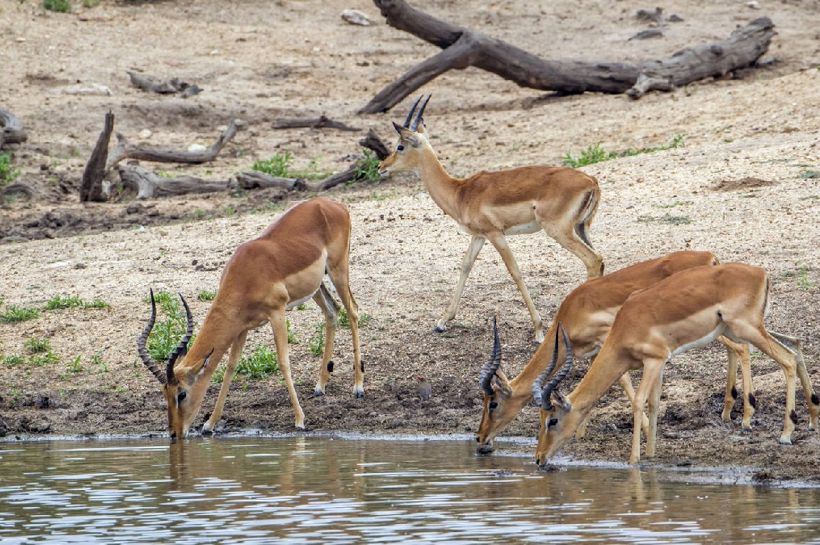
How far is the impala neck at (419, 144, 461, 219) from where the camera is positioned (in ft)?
37.8

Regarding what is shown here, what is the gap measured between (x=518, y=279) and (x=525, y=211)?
1.74 ft

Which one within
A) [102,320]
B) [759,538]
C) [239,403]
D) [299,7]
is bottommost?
[759,538]

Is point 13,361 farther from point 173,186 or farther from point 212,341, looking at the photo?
point 173,186

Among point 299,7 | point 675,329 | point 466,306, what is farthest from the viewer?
point 299,7

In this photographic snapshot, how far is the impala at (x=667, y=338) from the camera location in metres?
8.00

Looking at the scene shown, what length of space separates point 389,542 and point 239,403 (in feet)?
12.7

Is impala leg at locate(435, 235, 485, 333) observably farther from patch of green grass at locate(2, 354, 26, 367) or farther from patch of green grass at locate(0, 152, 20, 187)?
patch of green grass at locate(0, 152, 20, 187)

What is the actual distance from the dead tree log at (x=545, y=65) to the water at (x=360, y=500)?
29.7ft

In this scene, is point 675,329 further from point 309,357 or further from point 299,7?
point 299,7

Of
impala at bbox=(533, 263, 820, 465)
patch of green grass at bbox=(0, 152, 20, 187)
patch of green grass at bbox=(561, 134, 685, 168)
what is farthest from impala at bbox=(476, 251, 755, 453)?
patch of green grass at bbox=(0, 152, 20, 187)

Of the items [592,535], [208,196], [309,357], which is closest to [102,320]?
[309,357]

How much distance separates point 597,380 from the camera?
8117 millimetres

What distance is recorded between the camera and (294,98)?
19.1 m

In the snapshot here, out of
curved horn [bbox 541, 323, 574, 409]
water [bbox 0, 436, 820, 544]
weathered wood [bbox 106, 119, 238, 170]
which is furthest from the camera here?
weathered wood [bbox 106, 119, 238, 170]
